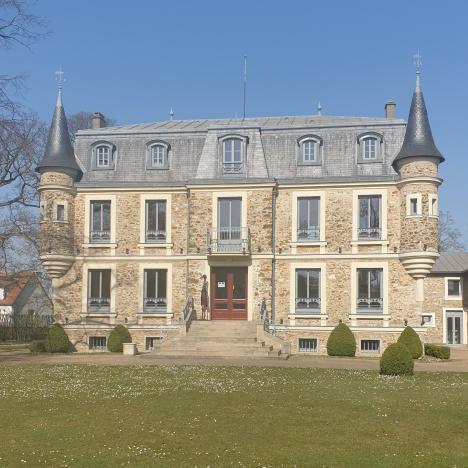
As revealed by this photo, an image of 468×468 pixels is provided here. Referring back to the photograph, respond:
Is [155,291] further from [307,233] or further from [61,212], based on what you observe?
[307,233]

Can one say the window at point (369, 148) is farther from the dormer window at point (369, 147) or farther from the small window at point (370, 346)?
the small window at point (370, 346)

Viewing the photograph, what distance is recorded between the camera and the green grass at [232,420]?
371 inches

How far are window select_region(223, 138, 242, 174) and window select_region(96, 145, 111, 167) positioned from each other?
18.3 feet

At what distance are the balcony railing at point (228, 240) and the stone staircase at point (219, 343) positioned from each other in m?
3.07

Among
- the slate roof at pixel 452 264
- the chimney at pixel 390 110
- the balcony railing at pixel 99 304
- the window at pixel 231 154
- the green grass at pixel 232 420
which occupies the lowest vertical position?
the green grass at pixel 232 420

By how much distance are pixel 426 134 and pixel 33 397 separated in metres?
19.6

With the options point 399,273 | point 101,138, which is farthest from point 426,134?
point 101,138

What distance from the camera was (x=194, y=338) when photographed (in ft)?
85.6

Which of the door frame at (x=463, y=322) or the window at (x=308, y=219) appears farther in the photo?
the door frame at (x=463, y=322)

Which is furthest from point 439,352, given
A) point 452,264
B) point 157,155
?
point 452,264

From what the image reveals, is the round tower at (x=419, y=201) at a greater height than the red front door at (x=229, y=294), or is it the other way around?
the round tower at (x=419, y=201)

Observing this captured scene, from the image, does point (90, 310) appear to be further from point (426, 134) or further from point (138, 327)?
point (426, 134)

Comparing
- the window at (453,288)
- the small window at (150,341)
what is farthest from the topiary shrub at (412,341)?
the window at (453,288)

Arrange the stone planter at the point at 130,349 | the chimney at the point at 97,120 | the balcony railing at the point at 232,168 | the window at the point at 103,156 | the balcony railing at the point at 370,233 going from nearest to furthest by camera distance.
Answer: the stone planter at the point at 130,349
the balcony railing at the point at 370,233
the balcony railing at the point at 232,168
the window at the point at 103,156
the chimney at the point at 97,120
